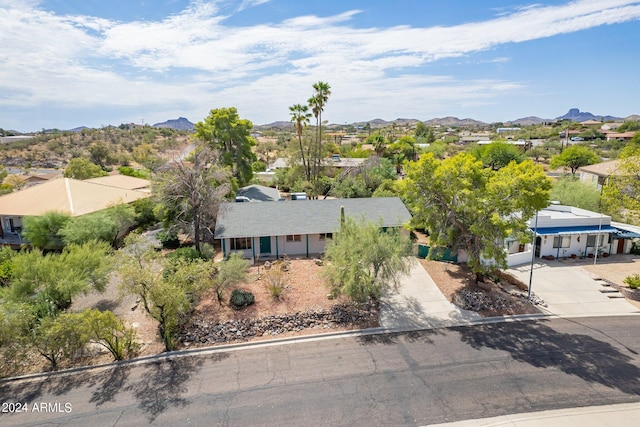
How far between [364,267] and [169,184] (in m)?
16.7

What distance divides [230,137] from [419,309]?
27613 mm

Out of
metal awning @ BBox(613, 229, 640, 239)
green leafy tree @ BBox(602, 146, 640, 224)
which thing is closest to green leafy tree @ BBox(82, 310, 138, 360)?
green leafy tree @ BBox(602, 146, 640, 224)

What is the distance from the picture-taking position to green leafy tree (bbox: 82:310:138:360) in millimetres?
15992

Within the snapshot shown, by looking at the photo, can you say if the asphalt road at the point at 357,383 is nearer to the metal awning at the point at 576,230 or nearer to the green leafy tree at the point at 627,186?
the green leafy tree at the point at 627,186

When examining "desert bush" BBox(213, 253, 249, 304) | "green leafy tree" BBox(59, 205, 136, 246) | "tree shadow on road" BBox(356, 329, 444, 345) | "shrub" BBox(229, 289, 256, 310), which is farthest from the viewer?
"green leafy tree" BBox(59, 205, 136, 246)

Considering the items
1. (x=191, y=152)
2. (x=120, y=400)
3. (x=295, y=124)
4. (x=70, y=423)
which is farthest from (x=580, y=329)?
(x=295, y=124)

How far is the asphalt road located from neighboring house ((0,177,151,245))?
20177mm

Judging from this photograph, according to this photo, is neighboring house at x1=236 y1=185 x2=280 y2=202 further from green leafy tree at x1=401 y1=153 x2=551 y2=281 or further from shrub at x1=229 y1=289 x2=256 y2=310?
green leafy tree at x1=401 y1=153 x2=551 y2=281

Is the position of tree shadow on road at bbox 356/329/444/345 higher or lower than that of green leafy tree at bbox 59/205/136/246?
lower

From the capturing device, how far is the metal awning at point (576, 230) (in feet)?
92.4

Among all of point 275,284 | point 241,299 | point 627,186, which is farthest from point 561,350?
point 241,299

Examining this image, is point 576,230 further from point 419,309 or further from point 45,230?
point 45,230

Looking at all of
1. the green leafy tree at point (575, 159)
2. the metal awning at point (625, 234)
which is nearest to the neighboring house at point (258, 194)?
the metal awning at point (625, 234)

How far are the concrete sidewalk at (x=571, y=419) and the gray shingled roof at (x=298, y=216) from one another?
54.3 ft
